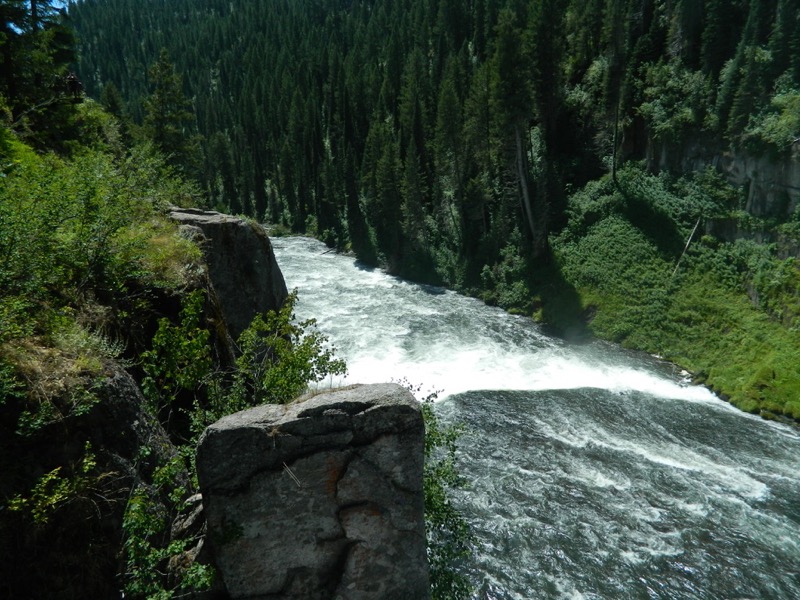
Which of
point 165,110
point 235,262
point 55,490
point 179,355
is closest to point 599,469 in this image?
point 235,262

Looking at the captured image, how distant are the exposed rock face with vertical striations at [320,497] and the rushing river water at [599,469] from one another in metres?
7.83

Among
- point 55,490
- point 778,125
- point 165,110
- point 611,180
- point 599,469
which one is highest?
point 778,125

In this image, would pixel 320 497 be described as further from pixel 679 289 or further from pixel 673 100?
pixel 673 100

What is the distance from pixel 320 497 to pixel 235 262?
30.6 ft

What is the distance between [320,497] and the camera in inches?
282

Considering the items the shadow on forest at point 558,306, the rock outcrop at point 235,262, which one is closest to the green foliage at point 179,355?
the rock outcrop at point 235,262

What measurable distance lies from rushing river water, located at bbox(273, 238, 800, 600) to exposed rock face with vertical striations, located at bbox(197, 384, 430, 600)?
783 cm

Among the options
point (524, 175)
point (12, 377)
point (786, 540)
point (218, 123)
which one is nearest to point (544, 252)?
point (524, 175)

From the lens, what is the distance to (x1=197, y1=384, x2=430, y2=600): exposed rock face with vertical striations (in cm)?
692

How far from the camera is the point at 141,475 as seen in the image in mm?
7090

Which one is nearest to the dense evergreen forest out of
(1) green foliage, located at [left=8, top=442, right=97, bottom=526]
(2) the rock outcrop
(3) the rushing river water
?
(3) the rushing river water

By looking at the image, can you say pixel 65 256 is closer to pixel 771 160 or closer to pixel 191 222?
pixel 191 222

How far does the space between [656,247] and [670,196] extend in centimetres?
466

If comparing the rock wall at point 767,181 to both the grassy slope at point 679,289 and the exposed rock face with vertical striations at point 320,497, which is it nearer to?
the grassy slope at point 679,289
